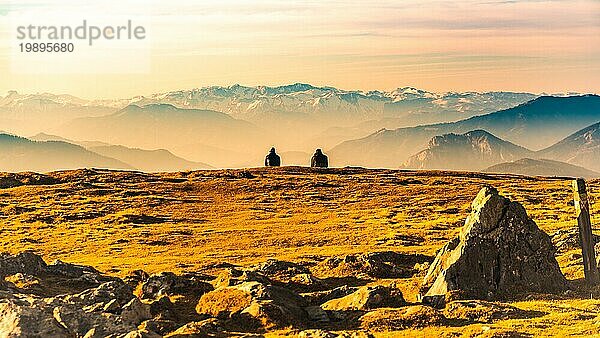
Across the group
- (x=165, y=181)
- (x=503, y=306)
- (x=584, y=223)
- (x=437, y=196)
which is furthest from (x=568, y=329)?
(x=165, y=181)

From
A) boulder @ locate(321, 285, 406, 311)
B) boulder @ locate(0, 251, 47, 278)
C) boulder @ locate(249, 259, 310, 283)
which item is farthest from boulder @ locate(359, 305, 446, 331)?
boulder @ locate(0, 251, 47, 278)

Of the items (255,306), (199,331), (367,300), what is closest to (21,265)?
(255,306)

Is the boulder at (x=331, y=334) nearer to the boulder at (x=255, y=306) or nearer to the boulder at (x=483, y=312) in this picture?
the boulder at (x=255, y=306)

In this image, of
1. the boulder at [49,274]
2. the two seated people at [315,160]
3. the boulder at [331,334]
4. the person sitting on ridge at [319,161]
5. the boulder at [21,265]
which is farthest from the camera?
the two seated people at [315,160]

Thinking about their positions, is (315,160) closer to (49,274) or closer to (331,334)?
(49,274)

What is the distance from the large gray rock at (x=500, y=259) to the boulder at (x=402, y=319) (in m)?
3.46

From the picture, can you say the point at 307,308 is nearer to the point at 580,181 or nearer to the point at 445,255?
the point at 445,255

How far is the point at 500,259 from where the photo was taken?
101ft

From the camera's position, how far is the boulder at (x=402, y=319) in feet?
85.5

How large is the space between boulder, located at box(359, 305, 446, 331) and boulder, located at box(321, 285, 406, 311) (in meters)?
1.50

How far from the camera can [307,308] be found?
28609 millimetres

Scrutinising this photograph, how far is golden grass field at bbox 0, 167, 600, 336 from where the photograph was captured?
48.6 m

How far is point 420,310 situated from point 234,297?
25.2 ft

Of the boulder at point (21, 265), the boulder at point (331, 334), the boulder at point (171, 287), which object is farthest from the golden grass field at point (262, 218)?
the boulder at point (21, 265)
